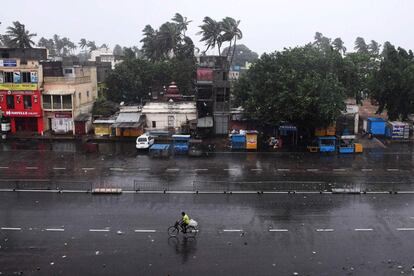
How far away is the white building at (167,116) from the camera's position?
57062mm

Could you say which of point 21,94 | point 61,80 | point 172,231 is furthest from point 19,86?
point 172,231

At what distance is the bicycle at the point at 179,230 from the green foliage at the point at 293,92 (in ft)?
81.6

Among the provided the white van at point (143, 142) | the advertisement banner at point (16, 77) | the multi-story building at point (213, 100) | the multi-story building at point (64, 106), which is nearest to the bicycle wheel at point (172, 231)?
the white van at point (143, 142)

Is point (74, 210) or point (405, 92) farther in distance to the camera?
point (405, 92)

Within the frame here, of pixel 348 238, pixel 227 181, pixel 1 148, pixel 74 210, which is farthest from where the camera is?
pixel 1 148

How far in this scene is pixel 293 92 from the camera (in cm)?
4759

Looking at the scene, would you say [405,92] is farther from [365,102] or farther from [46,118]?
[46,118]

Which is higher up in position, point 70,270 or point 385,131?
point 385,131

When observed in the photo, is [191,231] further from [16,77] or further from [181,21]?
[181,21]

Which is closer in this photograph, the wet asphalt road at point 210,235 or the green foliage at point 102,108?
the wet asphalt road at point 210,235

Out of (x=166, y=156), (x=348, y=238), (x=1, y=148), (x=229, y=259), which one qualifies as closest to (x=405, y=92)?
(x=166, y=156)

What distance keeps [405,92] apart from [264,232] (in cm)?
3963

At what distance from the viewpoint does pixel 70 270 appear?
20.6m

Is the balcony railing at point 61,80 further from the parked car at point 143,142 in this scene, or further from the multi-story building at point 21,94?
the parked car at point 143,142
